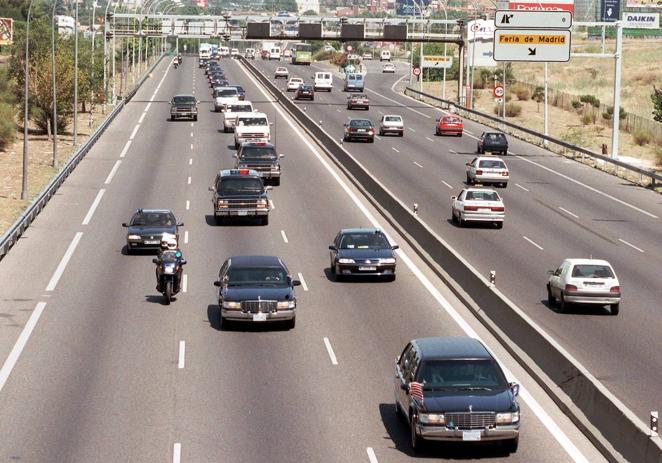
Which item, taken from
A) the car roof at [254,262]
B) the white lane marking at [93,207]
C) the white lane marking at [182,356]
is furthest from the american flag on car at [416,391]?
the white lane marking at [93,207]

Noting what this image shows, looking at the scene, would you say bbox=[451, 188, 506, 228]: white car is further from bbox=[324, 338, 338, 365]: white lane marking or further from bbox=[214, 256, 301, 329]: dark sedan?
bbox=[324, 338, 338, 365]: white lane marking

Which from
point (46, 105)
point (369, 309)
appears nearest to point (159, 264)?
point (369, 309)

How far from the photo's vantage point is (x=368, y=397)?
76.9ft

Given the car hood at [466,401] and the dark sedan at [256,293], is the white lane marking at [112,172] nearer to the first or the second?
the dark sedan at [256,293]

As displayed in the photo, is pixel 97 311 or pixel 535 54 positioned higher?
pixel 535 54

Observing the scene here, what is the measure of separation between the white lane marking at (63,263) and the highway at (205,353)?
0.28ft

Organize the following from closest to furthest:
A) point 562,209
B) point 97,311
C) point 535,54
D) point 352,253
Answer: point 97,311 < point 352,253 < point 562,209 < point 535,54

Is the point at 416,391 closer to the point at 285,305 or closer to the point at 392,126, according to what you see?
the point at 285,305

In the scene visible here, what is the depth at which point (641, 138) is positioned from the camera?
96000 mm

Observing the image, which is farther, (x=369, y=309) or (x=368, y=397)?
(x=369, y=309)

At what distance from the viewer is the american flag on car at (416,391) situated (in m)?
19.3

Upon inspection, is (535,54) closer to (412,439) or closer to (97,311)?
(97,311)

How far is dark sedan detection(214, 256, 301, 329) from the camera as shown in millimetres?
29422

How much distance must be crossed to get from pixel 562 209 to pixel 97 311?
26.6 meters
